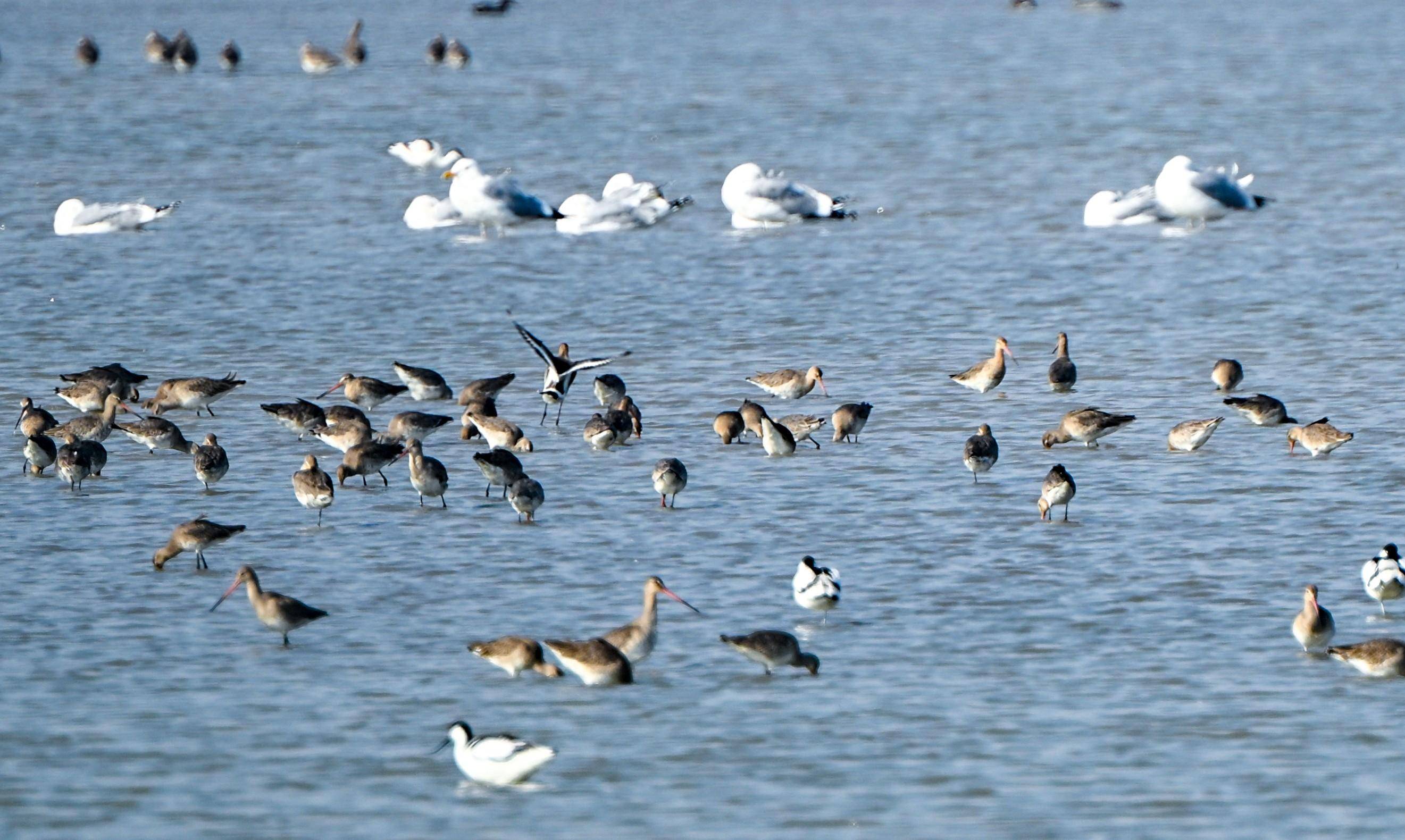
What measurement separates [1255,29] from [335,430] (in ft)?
223

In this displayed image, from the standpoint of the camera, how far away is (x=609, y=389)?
72.1 feet

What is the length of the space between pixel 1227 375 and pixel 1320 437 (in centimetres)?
312

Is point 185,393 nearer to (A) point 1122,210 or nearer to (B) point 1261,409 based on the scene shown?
(B) point 1261,409

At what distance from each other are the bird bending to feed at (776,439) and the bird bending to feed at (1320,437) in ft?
13.7

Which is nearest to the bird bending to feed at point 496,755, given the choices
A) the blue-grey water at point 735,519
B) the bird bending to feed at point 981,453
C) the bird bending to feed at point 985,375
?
the blue-grey water at point 735,519

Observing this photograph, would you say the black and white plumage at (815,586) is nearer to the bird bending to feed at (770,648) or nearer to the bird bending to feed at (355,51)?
the bird bending to feed at (770,648)

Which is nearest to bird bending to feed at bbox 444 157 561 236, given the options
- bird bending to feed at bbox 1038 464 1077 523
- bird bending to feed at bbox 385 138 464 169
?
bird bending to feed at bbox 385 138 464 169

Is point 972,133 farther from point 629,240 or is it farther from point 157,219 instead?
point 157,219

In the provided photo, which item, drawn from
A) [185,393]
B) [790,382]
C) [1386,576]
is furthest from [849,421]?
[1386,576]

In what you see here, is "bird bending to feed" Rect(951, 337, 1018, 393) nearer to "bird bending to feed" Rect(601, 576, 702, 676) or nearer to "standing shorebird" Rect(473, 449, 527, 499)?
"standing shorebird" Rect(473, 449, 527, 499)

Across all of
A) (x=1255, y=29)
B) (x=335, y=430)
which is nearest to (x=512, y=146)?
(x=335, y=430)

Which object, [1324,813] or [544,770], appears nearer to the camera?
[1324,813]

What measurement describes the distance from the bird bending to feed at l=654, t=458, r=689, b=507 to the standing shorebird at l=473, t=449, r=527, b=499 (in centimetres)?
104

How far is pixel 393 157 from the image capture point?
1818 inches
